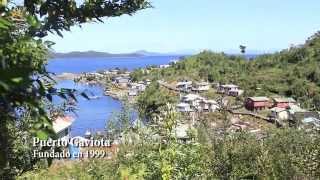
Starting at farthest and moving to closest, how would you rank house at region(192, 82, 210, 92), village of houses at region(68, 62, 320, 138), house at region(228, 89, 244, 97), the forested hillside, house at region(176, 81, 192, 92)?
house at region(176, 81, 192, 92), house at region(192, 82, 210, 92), house at region(228, 89, 244, 97), the forested hillside, village of houses at region(68, 62, 320, 138)

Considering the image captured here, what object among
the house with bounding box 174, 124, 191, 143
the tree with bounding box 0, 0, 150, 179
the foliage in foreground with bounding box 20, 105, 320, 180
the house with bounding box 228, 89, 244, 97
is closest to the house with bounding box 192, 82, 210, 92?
the house with bounding box 228, 89, 244, 97

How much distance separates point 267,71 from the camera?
98.6 metres

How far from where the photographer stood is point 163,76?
121 meters

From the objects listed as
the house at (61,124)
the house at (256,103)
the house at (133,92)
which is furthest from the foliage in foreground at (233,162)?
the house at (133,92)

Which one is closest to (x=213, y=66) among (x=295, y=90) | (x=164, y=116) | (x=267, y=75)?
(x=267, y=75)

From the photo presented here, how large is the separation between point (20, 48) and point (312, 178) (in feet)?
37.7

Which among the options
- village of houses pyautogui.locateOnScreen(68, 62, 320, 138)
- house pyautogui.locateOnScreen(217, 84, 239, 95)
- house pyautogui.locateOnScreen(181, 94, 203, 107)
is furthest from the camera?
house pyautogui.locateOnScreen(217, 84, 239, 95)

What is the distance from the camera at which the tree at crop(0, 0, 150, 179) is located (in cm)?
137

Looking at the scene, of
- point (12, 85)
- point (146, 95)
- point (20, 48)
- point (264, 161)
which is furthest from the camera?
point (146, 95)

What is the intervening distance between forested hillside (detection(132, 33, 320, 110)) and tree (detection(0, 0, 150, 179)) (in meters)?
70.0

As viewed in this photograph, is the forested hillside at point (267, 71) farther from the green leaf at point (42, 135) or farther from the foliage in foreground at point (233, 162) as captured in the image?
the green leaf at point (42, 135)

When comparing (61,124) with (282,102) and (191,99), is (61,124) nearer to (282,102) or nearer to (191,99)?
(282,102)

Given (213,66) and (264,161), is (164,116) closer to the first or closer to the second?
(264,161)

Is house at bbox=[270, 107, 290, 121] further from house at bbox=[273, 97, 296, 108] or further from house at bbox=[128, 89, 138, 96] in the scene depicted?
house at bbox=[128, 89, 138, 96]
